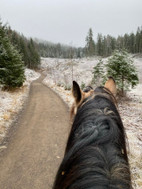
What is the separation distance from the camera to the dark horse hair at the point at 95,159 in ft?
2.42

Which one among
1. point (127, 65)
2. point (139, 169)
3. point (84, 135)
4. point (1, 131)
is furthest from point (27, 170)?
point (127, 65)

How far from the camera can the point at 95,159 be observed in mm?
816

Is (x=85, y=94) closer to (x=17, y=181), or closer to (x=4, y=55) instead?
(x=17, y=181)

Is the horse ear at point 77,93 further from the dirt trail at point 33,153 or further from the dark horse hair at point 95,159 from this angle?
the dirt trail at point 33,153

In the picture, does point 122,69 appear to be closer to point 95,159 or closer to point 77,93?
point 77,93

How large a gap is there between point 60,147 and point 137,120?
18.1 feet

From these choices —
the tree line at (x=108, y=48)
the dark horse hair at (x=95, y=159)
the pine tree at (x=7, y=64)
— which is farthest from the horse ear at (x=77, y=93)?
the tree line at (x=108, y=48)

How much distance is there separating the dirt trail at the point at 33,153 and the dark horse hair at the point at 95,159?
298cm

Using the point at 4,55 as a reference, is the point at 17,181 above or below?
below

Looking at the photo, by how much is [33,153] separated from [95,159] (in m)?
4.19

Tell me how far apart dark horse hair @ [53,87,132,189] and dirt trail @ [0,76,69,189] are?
298cm

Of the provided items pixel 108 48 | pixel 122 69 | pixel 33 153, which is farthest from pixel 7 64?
pixel 108 48

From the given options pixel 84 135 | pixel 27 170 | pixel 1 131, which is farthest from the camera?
pixel 1 131

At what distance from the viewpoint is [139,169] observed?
3482 millimetres
